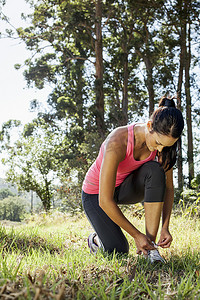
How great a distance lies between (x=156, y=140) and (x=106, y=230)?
2.87 ft

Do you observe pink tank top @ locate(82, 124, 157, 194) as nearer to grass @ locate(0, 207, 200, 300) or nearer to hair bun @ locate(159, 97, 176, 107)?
hair bun @ locate(159, 97, 176, 107)

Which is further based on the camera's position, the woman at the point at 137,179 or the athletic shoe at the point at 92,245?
the athletic shoe at the point at 92,245

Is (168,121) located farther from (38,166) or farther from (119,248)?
(38,166)

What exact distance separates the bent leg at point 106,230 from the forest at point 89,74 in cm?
→ 643

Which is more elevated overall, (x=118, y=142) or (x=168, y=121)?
(x=168, y=121)

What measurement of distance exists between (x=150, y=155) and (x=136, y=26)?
12.0 meters

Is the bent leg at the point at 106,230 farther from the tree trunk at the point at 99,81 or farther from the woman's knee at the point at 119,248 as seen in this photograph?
the tree trunk at the point at 99,81

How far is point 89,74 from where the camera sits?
44.5 feet

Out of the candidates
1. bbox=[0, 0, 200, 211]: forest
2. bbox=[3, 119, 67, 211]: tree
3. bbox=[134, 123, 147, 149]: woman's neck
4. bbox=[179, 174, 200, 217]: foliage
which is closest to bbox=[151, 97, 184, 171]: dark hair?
bbox=[134, 123, 147, 149]: woman's neck

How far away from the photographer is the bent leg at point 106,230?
2.47 metres

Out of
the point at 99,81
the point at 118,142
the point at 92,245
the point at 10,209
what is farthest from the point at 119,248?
the point at 10,209

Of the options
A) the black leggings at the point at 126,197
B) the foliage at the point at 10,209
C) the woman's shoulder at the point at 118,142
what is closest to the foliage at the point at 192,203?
the black leggings at the point at 126,197

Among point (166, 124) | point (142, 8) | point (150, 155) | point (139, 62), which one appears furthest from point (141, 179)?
point (139, 62)

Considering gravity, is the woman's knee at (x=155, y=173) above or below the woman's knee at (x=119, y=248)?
above
